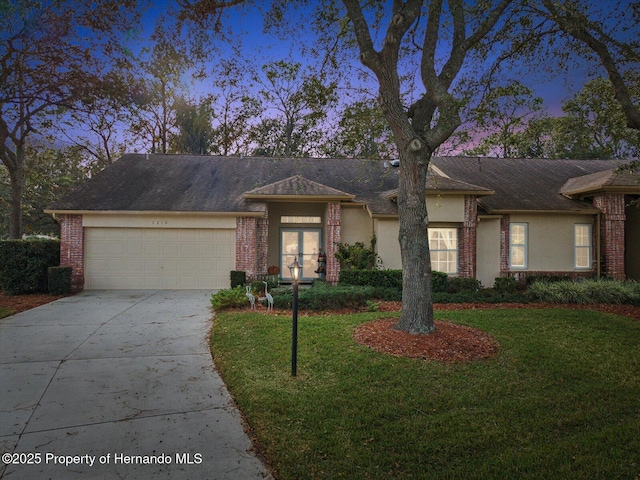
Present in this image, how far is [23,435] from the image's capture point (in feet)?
11.1

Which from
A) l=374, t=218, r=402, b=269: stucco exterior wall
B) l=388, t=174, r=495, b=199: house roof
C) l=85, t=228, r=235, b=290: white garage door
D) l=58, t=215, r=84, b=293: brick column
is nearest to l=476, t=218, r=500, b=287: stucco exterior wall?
l=388, t=174, r=495, b=199: house roof

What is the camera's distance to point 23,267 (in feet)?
37.4

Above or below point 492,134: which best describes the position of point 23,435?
below

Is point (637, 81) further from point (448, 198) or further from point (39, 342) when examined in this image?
point (39, 342)

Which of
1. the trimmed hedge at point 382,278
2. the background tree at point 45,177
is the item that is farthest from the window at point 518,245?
the background tree at point 45,177

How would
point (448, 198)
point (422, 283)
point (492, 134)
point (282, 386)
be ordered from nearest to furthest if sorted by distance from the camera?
point (282, 386), point (422, 283), point (492, 134), point (448, 198)

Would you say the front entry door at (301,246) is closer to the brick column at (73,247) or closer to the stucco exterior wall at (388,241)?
the stucco exterior wall at (388,241)

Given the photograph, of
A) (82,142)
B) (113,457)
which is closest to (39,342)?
(113,457)

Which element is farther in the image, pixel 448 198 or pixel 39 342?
pixel 448 198

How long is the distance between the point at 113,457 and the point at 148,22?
26.8 ft

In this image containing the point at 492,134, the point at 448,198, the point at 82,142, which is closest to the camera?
the point at 492,134

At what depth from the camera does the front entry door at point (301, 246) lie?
14.2 m

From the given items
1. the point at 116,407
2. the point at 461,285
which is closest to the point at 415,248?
the point at 116,407

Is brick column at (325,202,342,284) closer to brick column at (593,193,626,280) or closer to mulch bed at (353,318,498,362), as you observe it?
mulch bed at (353,318,498,362)
